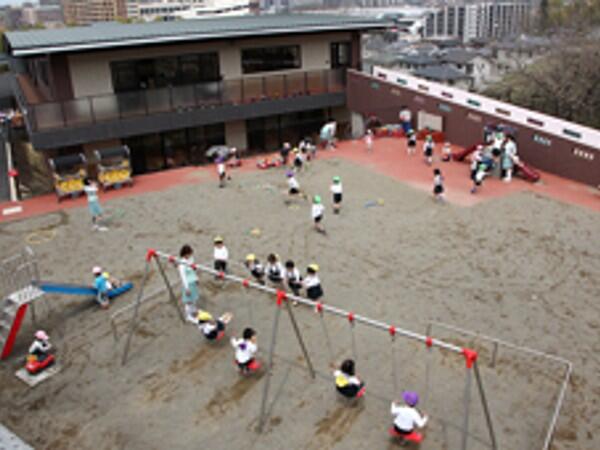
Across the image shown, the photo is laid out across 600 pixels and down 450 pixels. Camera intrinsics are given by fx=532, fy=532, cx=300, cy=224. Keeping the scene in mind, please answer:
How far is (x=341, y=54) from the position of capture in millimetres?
26719

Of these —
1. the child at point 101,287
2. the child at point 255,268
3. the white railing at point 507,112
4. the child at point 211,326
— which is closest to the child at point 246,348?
the child at point 211,326

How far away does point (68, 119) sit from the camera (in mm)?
19984

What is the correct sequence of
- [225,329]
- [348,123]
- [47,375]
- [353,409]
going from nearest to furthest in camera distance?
1. [353,409]
2. [47,375]
3. [225,329]
4. [348,123]

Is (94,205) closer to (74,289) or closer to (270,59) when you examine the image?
(74,289)

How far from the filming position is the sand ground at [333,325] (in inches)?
324

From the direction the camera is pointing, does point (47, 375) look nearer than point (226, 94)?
Yes

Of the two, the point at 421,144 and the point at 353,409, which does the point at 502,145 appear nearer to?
the point at 421,144

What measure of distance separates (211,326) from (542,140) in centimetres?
1444

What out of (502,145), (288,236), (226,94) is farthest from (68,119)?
(502,145)

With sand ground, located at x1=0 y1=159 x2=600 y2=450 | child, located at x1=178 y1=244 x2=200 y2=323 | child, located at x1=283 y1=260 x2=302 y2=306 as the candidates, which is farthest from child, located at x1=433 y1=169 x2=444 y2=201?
child, located at x1=178 y1=244 x2=200 y2=323

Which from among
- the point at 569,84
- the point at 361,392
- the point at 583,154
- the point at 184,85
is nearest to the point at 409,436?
the point at 361,392

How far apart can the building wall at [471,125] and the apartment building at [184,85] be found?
56.0 inches

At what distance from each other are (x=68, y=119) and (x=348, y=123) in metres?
13.7

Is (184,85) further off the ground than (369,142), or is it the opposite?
(184,85)
